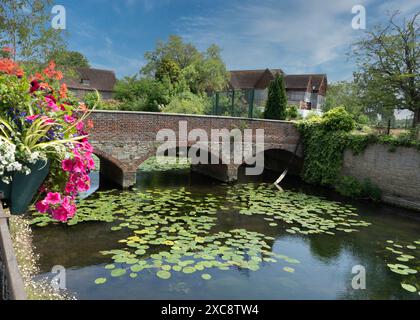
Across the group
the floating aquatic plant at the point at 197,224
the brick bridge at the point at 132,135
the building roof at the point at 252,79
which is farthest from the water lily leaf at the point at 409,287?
the building roof at the point at 252,79

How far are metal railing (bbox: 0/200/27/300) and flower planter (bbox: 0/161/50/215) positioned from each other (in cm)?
17

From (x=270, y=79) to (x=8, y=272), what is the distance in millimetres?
39239

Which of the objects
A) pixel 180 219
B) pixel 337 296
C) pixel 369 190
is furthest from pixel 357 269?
pixel 369 190

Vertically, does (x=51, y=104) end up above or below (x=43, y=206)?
above

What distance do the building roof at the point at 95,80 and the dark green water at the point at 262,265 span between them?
3603 centimetres

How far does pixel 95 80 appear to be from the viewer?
41750mm

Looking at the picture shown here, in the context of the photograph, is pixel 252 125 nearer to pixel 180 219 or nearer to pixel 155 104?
pixel 180 219

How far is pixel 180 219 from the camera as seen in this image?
25.2 ft

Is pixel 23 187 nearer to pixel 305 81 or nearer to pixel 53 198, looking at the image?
pixel 53 198

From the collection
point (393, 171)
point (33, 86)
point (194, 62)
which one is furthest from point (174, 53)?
point (33, 86)

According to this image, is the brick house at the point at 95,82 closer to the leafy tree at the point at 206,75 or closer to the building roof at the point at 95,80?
the building roof at the point at 95,80

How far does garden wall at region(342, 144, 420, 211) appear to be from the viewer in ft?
34.1

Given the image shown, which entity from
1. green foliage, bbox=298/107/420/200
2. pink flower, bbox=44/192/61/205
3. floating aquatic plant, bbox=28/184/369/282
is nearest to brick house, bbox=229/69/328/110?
green foliage, bbox=298/107/420/200
